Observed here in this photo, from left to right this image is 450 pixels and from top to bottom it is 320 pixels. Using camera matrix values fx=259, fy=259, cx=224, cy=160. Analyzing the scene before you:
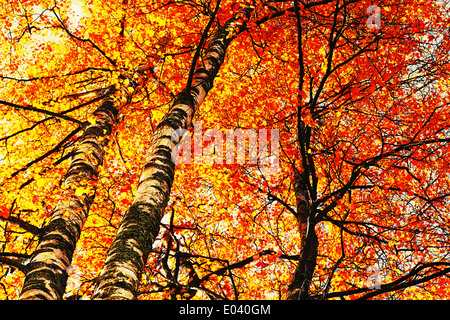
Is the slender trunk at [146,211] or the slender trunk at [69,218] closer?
the slender trunk at [146,211]

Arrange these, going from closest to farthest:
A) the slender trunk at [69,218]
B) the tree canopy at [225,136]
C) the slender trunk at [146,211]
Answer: the slender trunk at [146,211], the slender trunk at [69,218], the tree canopy at [225,136]

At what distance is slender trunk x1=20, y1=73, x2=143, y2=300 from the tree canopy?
44 mm

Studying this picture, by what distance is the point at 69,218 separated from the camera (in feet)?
12.7

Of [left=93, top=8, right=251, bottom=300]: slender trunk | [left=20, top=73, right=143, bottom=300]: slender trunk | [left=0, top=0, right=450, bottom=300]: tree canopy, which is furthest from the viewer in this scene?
[left=0, top=0, right=450, bottom=300]: tree canopy

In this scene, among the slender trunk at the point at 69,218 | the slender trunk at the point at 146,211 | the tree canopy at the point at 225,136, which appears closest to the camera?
the slender trunk at the point at 146,211

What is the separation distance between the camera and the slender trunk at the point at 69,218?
2.86m

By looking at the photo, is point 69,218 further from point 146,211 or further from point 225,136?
point 225,136

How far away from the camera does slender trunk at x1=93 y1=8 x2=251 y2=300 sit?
2.10 meters

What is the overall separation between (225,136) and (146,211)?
7079mm

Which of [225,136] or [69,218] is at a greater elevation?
[225,136]

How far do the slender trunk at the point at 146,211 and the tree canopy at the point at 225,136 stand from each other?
99mm

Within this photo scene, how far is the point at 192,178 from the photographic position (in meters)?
9.50

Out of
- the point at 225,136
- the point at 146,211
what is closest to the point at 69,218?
the point at 146,211
